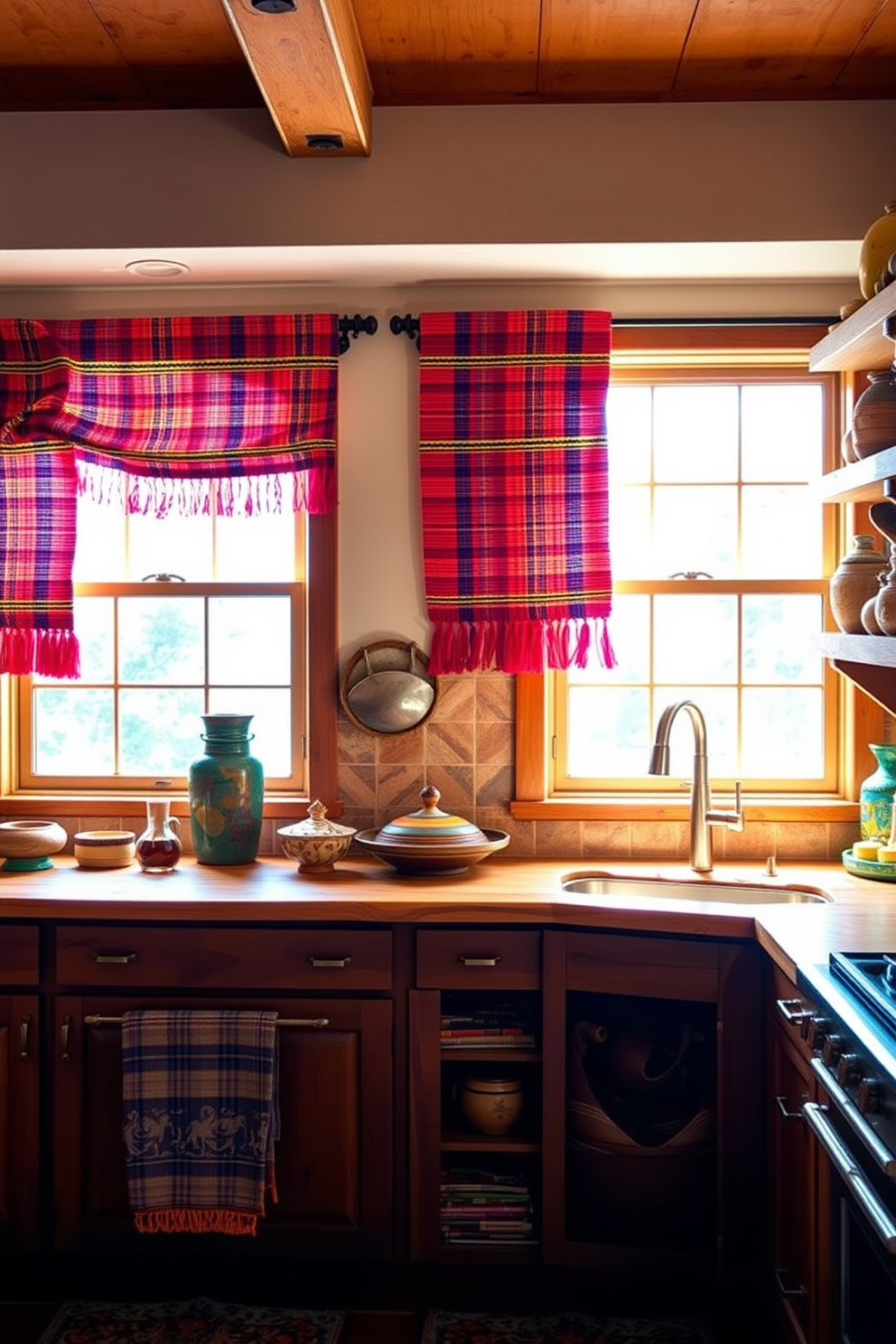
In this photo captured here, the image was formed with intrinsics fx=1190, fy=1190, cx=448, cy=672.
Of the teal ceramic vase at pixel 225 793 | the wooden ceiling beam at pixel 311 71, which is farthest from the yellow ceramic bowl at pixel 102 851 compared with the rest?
the wooden ceiling beam at pixel 311 71

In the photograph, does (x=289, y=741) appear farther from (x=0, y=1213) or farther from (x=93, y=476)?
(x=0, y=1213)

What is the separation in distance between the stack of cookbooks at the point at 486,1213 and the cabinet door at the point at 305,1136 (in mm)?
143

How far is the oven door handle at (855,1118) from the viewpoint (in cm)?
156

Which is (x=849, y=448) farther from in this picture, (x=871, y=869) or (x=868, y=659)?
(x=871, y=869)

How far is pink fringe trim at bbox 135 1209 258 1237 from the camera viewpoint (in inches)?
106

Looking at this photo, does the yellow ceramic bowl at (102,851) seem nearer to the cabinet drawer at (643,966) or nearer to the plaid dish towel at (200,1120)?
the plaid dish towel at (200,1120)

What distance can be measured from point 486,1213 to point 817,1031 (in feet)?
3.87

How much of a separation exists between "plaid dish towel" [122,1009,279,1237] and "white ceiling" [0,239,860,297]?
188 cm

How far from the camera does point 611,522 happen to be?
11.2ft

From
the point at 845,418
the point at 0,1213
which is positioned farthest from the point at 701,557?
the point at 0,1213

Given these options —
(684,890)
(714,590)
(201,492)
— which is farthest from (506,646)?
(201,492)

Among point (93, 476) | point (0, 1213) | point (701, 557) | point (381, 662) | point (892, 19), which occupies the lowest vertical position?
point (0, 1213)

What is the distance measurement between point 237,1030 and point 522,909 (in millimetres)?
707

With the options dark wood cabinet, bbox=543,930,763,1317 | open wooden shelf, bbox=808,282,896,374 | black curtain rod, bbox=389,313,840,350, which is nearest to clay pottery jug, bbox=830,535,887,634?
open wooden shelf, bbox=808,282,896,374
